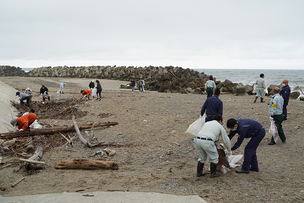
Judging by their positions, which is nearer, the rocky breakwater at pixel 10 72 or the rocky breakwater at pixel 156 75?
the rocky breakwater at pixel 156 75

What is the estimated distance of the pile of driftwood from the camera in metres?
6.54

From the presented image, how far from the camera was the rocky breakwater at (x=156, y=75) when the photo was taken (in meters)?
27.3

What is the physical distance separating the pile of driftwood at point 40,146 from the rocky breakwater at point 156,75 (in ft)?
56.2

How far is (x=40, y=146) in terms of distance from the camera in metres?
8.14

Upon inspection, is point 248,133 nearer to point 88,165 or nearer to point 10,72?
point 88,165

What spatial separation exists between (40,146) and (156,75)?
2870cm

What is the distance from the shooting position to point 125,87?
30078 mm

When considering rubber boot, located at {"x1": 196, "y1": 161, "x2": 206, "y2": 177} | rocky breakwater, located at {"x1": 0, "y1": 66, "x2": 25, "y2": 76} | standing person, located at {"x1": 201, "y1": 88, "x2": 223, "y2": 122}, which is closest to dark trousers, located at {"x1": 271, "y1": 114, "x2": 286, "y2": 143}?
standing person, located at {"x1": 201, "y1": 88, "x2": 223, "y2": 122}

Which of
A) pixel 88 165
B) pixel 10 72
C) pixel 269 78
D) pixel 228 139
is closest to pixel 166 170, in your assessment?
pixel 228 139

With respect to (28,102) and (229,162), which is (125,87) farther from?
(229,162)

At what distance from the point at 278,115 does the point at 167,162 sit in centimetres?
372

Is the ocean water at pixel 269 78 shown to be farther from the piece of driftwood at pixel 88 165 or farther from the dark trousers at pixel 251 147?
the piece of driftwood at pixel 88 165

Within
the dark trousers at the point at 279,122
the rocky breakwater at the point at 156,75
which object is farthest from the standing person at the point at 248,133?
the rocky breakwater at the point at 156,75

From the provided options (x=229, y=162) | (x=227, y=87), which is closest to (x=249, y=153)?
(x=229, y=162)
